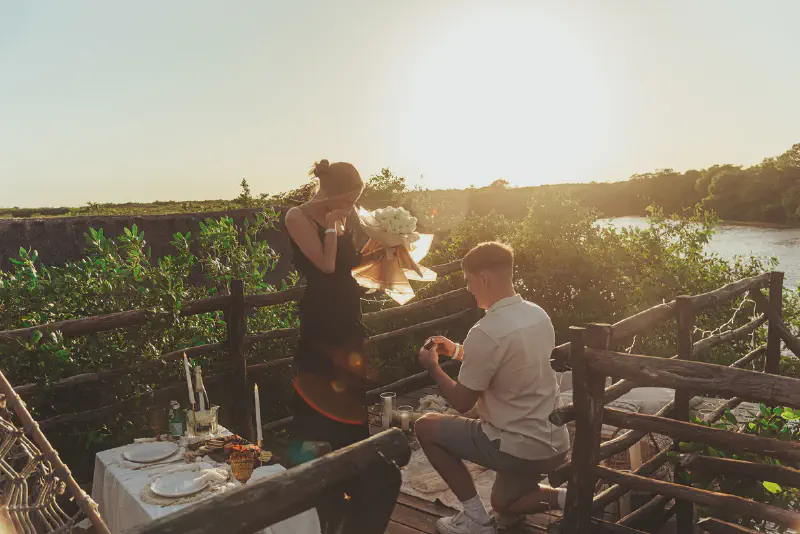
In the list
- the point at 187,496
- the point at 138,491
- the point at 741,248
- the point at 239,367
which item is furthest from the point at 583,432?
the point at 741,248

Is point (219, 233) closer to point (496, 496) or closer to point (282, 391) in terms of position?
point (282, 391)

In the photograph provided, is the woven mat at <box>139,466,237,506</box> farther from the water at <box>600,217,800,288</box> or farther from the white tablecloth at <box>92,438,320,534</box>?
the water at <box>600,217,800,288</box>

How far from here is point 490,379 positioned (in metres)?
3.22

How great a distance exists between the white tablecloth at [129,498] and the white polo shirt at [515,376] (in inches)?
45.0

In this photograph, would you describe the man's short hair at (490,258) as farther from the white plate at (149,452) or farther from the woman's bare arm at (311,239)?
the white plate at (149,452)

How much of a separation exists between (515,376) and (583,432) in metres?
0.50

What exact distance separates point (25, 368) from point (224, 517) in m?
A: 3.59

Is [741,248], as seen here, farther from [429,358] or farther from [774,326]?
[429,358]

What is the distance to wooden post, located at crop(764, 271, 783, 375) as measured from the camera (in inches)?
220

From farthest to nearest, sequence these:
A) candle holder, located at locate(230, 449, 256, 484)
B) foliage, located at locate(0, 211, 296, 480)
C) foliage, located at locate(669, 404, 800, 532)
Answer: foliage, located at locate(0, 211, 296, 480)
foliage, located at locate(669, 404, 800, 532)
candle holder, located at locate(230, 449, 256, 484)

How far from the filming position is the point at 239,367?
459 centimetres

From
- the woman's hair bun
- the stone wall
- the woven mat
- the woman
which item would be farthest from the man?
the stone wall

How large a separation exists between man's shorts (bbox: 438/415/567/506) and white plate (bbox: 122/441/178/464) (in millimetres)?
1541

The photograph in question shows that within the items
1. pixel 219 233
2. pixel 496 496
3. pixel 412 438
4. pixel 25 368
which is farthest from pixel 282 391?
pixel 496 496
